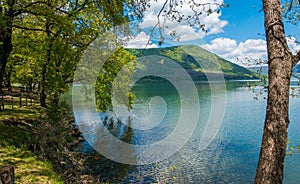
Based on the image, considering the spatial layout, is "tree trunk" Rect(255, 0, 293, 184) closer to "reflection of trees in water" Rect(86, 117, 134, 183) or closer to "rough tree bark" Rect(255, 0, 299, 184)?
"rough tree bark" Rect(255, 0, 299, 184)

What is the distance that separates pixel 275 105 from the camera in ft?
11.8

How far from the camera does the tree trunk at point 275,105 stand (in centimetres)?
347

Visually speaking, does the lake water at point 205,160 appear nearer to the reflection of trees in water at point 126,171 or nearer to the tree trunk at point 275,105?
the reflection of trees in water at point 126,171

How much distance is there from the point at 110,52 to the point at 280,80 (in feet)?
67.3

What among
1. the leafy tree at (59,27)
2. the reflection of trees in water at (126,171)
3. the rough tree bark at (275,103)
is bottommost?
A: the reflection of trees in water at (126,171)

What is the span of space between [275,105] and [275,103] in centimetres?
3

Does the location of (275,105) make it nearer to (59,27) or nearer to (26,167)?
(26,167)

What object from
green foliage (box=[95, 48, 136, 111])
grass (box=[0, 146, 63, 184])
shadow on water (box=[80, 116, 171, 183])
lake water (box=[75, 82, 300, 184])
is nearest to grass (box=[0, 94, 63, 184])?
grass (box=[0, 146, 63, 184])

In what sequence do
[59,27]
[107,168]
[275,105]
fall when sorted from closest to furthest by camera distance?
[275,105] → [59,27] → [107,168]

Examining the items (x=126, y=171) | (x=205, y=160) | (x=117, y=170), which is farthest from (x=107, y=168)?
(x=205, y=160)

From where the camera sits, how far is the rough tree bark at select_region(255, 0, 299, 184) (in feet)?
11.4

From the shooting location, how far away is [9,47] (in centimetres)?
1504

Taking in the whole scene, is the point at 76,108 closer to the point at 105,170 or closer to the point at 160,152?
the point at 160,152

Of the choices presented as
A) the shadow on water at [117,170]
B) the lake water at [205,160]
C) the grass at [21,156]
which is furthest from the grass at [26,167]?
the lake water at [205,160]
